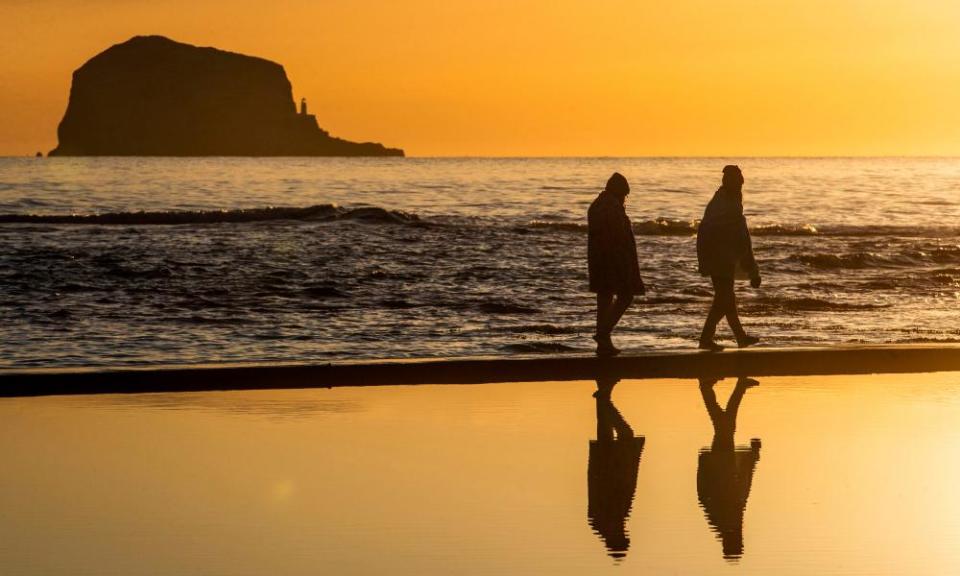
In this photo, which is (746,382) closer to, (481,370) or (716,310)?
(481,370)

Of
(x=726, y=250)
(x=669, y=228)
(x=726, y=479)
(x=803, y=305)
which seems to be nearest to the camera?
(x=726, y=479)

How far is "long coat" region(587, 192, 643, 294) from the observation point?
1308cm

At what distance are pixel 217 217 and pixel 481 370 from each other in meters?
39.2

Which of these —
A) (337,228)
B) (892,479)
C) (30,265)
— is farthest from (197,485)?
(337,228)

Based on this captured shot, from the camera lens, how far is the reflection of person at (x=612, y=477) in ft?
22.0

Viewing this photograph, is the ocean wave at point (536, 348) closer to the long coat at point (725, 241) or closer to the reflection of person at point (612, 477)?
the long coat at point (725, 241)

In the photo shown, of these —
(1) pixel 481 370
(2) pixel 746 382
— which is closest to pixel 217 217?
(1) pixel 481 370

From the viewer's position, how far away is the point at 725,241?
13.4 m

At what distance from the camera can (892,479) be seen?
301 inches

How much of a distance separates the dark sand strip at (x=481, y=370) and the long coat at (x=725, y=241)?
1491 millimetres

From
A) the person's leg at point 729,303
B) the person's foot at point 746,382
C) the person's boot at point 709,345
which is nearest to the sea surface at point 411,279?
the person's leg at point 729,303

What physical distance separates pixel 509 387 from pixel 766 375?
217cm

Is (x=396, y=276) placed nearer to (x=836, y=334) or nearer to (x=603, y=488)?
Result: (x=836, y=334)

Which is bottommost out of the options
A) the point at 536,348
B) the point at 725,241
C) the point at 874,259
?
the point at 874,259
